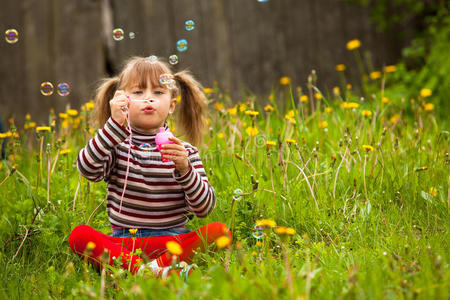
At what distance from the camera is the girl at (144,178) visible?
1813 millimetres

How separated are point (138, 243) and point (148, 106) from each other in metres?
0.52

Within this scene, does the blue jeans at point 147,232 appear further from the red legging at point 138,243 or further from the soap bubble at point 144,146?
the soap bubble at point 144,146

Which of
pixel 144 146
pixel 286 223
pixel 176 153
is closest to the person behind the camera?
pixel 176 153

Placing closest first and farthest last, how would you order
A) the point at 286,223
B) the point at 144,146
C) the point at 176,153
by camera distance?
the point at 176,153 → the point at 144,146 → the point at 286,223

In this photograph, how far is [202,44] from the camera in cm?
520

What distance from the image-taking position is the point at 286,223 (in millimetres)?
2029

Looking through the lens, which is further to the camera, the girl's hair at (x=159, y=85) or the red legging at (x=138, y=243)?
the girl's hair at (x=159, y=85)

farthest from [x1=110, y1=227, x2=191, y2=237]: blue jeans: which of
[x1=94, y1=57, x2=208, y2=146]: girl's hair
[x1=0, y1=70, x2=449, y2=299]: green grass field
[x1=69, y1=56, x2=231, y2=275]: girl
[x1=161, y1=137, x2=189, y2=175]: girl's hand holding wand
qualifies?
[x1=94, y1=57, x2=208, y2=146]: girl's hair

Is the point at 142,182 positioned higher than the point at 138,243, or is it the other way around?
the point at 142,182

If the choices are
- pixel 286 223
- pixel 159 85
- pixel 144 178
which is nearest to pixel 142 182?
pixel 144 178

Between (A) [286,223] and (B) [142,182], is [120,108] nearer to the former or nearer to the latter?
(B) [142,182]

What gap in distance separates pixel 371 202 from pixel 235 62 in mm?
3301

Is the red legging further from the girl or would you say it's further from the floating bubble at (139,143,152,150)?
the floating bubble at (139,143,152,150)

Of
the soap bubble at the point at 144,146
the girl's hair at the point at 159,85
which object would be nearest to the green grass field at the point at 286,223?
Answer: the girl's hair at the point at 159,85
